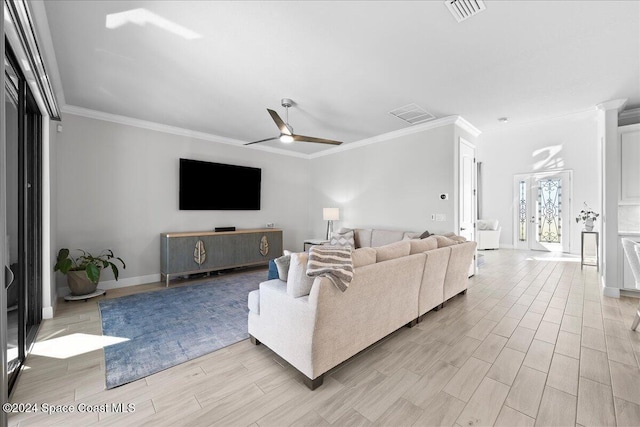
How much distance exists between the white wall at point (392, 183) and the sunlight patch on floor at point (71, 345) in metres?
4.35

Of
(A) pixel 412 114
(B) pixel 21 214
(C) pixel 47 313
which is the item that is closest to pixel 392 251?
(A) pixel 412 114

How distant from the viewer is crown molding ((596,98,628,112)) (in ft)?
11.9

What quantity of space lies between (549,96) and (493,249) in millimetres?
5210

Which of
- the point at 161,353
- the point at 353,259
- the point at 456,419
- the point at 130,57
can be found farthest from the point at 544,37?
the point at 161,353

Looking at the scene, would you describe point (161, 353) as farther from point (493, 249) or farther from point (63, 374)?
point (493, 249)

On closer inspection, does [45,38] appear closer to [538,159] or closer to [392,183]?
[392,183]

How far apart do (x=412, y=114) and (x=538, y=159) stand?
5246 millimetres

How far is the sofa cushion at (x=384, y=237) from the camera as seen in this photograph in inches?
187

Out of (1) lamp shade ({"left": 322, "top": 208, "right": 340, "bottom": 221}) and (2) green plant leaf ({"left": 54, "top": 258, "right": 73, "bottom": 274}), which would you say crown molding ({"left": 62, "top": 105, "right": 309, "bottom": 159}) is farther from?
(2) green plant leaf ({"left": 54, "top": 258, "right": 73, "bottom": 274})

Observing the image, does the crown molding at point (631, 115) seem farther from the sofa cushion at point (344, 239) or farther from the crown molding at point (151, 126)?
the crown molding at point (151, 126)

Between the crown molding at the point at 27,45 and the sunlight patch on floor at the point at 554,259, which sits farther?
the sunlight patch on floor at the point at 554,259

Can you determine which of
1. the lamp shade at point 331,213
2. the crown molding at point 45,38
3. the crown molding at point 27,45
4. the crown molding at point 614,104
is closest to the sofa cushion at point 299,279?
the crown molding at point 27,45

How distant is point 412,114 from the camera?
4152mm

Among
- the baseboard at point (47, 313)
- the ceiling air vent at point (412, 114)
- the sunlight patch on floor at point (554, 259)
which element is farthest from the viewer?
the sunlight patch on floor at point (554, 259)
